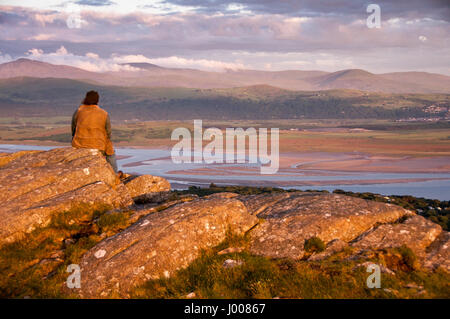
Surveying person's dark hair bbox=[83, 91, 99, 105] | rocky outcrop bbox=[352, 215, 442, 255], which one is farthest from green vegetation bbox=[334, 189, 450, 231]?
person's dark hair bbox=[83, 91, 99, 105]

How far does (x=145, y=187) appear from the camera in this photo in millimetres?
17031

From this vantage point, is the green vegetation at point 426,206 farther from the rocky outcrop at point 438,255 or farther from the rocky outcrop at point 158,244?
the rocky outcrop at point 158,244

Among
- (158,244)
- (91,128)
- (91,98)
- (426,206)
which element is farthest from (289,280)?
(426,206)

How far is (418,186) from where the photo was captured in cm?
8944

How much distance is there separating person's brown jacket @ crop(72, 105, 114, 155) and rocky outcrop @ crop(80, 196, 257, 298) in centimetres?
561

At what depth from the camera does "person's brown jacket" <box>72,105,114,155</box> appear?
53.1 feet

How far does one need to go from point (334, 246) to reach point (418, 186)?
87.0 metres

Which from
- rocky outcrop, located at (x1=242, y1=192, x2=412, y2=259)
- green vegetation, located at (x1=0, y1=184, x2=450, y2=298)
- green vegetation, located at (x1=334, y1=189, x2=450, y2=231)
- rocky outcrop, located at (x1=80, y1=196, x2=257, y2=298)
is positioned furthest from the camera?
green vegetation, located at (x1=334, y1=189, x2=450, y2=231)

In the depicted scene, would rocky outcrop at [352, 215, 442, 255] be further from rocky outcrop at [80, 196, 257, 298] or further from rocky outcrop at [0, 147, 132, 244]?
rocky outcrop at [0, 147, 132, 244]

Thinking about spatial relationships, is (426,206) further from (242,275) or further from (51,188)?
(242,275)

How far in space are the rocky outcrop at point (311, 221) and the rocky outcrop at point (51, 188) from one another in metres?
5.19

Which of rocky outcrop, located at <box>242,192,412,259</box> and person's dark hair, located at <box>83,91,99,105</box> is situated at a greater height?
person's dark hair, located at <box>83,91,99,105</box>

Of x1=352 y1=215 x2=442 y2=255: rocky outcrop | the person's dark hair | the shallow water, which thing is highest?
the person's dark hair
